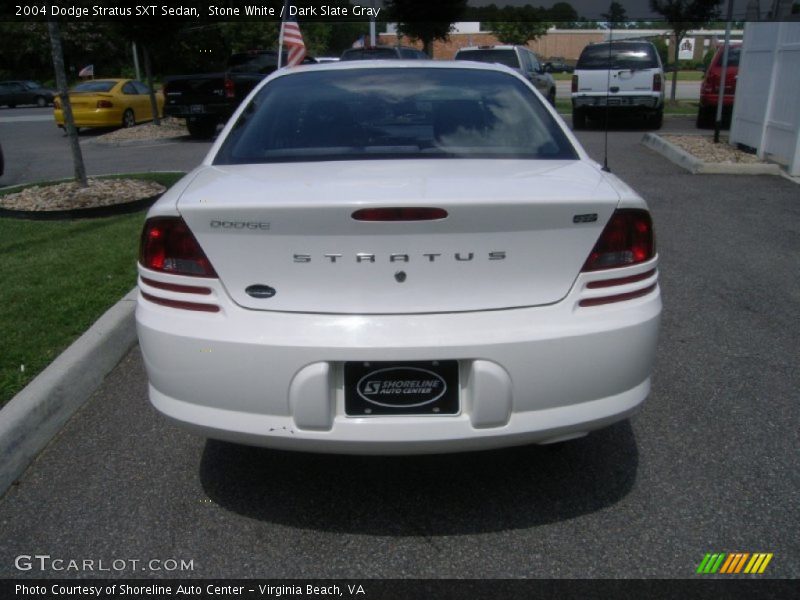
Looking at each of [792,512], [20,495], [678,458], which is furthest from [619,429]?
[20,495]

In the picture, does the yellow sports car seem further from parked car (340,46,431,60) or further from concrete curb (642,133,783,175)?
concrete curb (642,133,783,175)

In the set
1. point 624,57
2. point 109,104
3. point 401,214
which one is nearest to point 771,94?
point 624,57

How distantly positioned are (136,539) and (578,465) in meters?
1.76

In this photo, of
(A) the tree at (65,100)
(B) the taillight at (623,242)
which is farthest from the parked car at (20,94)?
(B) the taillight at (623,242)

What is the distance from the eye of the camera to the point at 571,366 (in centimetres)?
253

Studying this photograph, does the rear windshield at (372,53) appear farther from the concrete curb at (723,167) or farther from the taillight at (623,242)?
A: the taillight at (623,242)

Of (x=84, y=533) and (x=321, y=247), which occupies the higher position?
(x=321, y=247)

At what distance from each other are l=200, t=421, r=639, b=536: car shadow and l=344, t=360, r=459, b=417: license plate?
1.78 feet

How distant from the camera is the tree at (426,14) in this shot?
2548cm

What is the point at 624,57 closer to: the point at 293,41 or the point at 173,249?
the point at 293,41

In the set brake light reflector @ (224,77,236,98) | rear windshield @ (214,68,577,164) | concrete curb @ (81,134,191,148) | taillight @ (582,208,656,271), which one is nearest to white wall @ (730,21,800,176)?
rear windshield @ (214,68,577,164)

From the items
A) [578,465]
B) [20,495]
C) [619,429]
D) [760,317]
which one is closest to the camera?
[20,495]

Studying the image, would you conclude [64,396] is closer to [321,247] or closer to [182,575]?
[182,575]

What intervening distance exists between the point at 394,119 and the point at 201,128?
1495 centimetres
